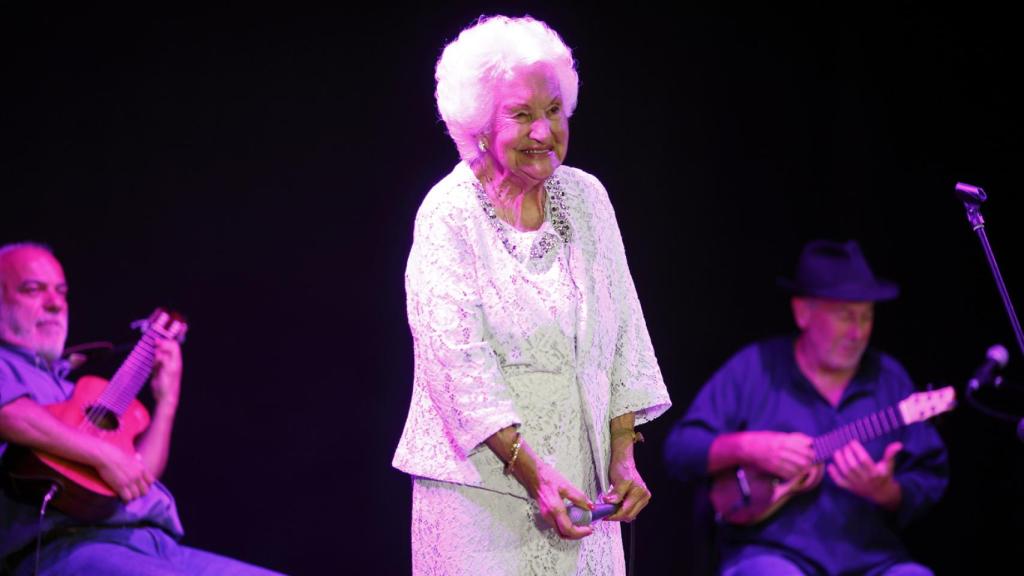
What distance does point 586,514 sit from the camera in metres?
2.02

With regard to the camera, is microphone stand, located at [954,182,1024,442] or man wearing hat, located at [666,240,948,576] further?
man wearing hat, located at [666,240,948,576]

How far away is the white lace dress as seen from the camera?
206 centimetres

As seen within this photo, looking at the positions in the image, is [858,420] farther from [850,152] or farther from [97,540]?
[97,540]

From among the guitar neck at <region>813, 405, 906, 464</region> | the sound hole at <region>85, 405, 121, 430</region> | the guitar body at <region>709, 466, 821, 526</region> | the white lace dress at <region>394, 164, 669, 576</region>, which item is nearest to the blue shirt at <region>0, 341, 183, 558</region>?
the sound hole at <region>85, 405, 121, 430</region>

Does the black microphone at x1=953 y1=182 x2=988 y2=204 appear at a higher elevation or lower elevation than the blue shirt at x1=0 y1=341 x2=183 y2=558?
higher

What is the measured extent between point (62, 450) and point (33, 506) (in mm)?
182

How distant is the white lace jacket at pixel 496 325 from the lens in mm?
2043

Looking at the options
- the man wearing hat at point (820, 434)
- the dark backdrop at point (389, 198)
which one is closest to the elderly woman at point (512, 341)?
the man wearing hat at point (820, 434)

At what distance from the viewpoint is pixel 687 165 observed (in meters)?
4.34

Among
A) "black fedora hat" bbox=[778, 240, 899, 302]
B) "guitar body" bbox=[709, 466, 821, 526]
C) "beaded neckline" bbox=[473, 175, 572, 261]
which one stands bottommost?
"guitar body" bbox=[709, 466, 821, 526]

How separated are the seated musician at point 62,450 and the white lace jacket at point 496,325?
1540 millimetres

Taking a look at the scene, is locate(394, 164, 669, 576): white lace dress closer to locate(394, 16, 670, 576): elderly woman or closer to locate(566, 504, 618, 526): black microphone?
locate(394, 16, 670, 576): elderly woman

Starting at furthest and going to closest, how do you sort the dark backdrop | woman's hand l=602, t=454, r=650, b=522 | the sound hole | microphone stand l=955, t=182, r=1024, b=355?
the dark backdrop < the sound hole < microphone stand l=955, t=182, r=1024, b=355 < woman's hand l=602, t=454, r=650, b=522

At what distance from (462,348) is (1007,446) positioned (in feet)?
10.3
